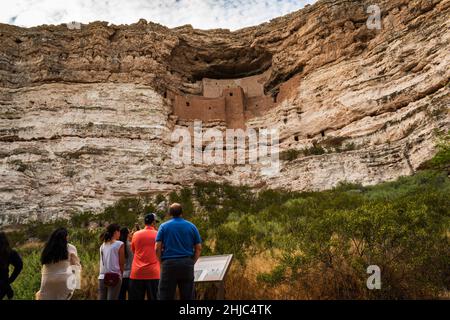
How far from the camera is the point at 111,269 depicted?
5059mm

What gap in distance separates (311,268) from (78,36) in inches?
865

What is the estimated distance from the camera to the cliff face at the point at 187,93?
16.6 meters

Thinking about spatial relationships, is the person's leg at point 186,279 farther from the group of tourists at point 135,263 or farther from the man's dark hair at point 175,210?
the man's dark hair at point 175,210

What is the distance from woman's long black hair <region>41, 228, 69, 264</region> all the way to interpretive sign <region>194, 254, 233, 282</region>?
1466mm

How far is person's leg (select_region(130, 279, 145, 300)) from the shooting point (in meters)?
4.92

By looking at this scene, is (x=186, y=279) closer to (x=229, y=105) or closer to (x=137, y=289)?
(x=137, y=289)

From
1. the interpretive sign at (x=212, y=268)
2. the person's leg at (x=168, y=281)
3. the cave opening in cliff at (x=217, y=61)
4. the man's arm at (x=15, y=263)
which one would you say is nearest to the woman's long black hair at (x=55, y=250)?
the man's arm at (x=15, y=263)

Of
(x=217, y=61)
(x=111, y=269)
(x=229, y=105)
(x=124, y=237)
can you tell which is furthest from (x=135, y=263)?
(x=217, y=61)

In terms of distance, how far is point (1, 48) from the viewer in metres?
23.1

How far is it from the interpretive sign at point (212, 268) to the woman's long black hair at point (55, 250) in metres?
1.47

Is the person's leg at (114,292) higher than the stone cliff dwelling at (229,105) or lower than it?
lower

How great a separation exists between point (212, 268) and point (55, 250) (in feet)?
5.75

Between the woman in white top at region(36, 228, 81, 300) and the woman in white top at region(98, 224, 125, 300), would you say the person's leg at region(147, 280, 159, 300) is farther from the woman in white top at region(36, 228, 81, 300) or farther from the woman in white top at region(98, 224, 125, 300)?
the woman in white top at region(36, 228, 81, 300)
